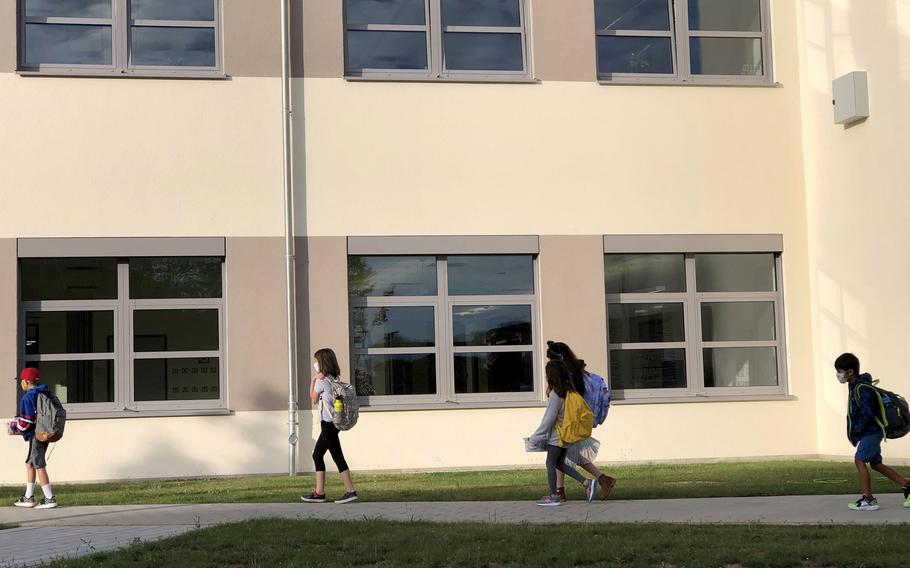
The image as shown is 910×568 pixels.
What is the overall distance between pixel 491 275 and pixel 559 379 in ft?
17.3

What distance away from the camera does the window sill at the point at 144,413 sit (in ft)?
51.5

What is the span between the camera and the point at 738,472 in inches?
587

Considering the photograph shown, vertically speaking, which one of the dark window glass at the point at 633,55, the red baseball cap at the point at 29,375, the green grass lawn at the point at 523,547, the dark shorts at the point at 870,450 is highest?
the dark window glass at the point at 633,55

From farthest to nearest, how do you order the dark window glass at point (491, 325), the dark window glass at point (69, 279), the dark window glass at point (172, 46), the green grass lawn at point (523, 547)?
the dark window glass at point (491, 325)
the dark window glass at point (172, 46)
the dark window glass at point (69, 279)
the green grass lawn at point (523, 547)

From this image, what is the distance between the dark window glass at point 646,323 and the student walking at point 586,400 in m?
4.86

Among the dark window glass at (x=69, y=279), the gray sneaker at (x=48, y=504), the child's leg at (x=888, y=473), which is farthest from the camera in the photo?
the dark window glass at (x=69, y=279)

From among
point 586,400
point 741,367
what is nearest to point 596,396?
point 586,400

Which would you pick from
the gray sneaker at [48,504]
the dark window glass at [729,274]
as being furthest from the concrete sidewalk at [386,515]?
the dark window glass at [729,274]

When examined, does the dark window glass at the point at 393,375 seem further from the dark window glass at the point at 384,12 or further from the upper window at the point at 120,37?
the dark window glass at the point at 384,12

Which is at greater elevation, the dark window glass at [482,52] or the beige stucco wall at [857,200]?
the dark window glass at [482,52]

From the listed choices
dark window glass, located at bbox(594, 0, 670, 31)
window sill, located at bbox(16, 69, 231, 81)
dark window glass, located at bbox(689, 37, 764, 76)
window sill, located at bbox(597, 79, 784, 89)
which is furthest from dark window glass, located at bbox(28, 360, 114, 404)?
dark window glass, located at bbox(689, 37, 764, 76)

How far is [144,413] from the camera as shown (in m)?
15.9

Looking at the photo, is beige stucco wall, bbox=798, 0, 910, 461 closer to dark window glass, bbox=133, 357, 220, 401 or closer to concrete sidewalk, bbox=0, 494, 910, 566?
concrete sidewalk, bbox=0, 494, 910, 566

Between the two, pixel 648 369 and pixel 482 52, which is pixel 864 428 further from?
pixel 482 52
